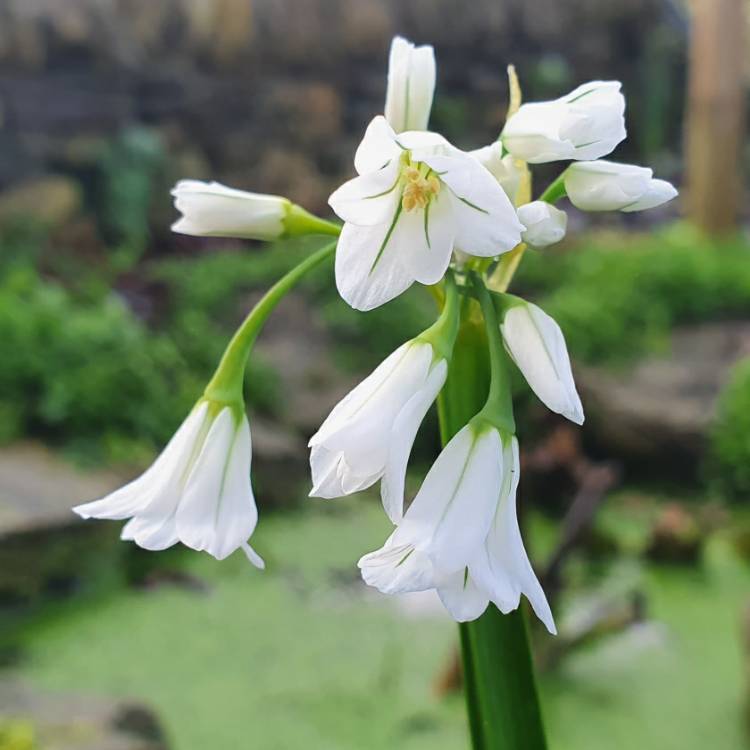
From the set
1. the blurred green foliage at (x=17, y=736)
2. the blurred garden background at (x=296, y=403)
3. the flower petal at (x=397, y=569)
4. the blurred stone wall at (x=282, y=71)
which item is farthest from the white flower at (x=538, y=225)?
the blurred stone wall at (x=282, y=71)

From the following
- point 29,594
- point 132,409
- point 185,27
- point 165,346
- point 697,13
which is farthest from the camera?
point 185,27

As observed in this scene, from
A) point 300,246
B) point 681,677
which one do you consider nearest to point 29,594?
point 681,677

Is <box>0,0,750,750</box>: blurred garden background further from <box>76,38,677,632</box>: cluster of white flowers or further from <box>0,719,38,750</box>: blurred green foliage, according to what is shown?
<box>76,38,677,632</box>: cluster of white flowers

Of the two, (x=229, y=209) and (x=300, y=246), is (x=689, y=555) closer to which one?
(x=229, y=209)

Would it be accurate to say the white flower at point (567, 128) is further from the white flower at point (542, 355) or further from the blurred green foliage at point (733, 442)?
the blurred green foliage at point (733, 442)

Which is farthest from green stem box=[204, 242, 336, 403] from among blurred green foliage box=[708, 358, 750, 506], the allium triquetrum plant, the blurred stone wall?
the blurred stone wall

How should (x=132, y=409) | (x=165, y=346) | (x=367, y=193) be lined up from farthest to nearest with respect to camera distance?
1. (x=165, y=346)
2. (x=132, y=409)
3. (x=367, y=193)
